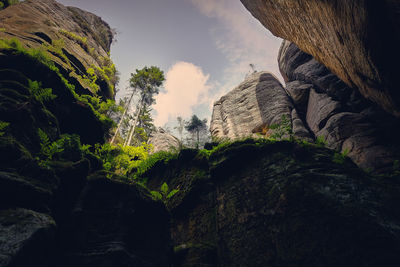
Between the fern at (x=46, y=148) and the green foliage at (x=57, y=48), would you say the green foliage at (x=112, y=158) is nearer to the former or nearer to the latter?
the fern at (x=46, y=148)

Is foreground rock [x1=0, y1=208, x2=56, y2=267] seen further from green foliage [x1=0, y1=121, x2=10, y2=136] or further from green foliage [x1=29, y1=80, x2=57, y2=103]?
green foliage [x1=29, y1=80, x2=57, y2=103]

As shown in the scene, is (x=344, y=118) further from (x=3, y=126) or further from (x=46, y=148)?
(x=3, y=126)

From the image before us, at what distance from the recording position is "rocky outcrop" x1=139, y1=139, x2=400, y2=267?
3783 mm

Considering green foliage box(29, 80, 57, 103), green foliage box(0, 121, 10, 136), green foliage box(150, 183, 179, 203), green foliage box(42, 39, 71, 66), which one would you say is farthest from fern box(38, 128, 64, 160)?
green foliage box(42, 39, 71, 66)

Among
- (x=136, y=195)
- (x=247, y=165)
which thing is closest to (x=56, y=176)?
(x=136, y=195)

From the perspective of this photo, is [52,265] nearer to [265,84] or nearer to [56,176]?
[56,176]

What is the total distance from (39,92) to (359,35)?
927cm

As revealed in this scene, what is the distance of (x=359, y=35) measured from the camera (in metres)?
5.62

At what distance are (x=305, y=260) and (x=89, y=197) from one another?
16.4 feet

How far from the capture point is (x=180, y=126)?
40875mm

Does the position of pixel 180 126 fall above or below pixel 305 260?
above

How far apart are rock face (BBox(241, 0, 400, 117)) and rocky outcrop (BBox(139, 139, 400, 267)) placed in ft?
11.7

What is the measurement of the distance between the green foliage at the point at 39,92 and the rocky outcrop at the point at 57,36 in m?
3.47

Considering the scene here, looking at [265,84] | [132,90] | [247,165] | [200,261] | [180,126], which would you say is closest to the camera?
[200,261]
